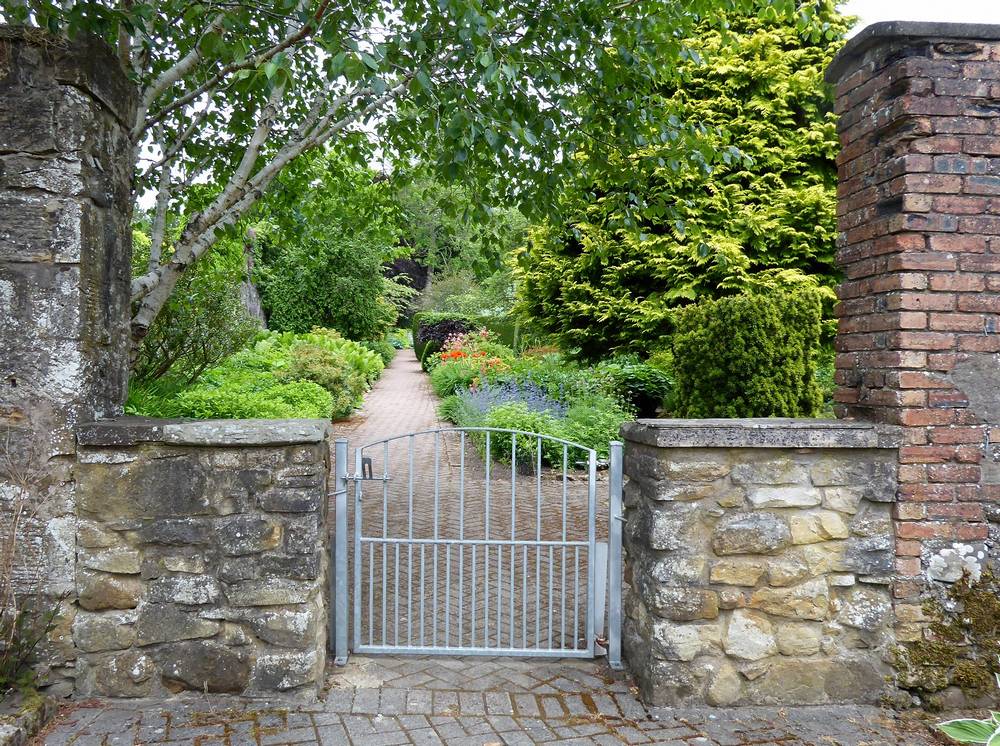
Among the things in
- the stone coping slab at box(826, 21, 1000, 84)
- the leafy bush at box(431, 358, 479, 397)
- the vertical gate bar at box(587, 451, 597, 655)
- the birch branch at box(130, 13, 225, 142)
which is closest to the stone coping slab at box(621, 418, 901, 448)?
the vertical gate bar at box(587, 451, 597, 655)

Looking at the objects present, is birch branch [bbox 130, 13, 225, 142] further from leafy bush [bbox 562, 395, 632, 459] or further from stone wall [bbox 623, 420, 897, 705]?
leafy bush [bbox 562, 395, 632, 459]

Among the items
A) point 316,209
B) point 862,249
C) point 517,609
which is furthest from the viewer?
point 316,209

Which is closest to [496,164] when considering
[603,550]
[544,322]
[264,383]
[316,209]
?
[316,209]

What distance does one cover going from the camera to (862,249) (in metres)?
3.35

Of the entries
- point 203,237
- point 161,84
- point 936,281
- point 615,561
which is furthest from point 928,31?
point 203,237

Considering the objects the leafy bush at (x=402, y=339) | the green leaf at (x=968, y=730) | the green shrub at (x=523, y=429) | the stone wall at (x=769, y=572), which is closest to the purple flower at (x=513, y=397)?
the green shrub at (x=523, y=429)

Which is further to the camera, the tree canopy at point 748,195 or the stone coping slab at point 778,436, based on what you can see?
the tree canopy at point 748,195

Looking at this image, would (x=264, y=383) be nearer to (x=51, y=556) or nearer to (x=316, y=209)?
(x=316, y=209)

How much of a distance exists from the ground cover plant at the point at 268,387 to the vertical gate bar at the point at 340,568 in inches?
120

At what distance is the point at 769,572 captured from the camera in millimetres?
3197

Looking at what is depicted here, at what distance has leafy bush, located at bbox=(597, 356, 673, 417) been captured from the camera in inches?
394

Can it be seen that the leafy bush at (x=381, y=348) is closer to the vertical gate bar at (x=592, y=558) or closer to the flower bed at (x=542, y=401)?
the flower bed at (x=542, y=401)

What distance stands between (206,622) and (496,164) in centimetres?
363

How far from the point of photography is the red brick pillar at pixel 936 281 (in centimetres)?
307
